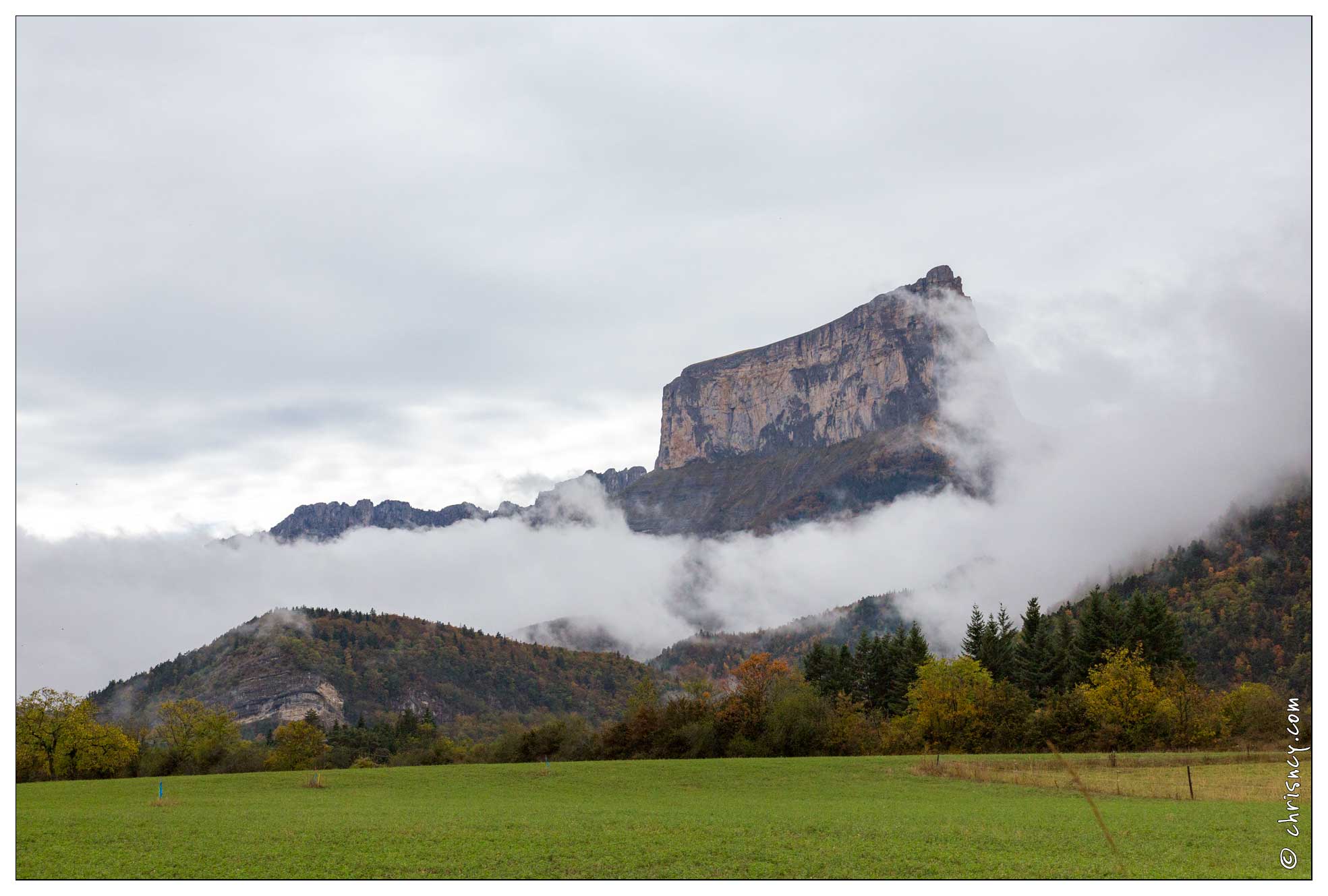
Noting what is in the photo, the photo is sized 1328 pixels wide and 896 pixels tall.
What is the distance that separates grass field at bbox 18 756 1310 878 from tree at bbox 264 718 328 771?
3715cm

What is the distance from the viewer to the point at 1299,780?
3803cm

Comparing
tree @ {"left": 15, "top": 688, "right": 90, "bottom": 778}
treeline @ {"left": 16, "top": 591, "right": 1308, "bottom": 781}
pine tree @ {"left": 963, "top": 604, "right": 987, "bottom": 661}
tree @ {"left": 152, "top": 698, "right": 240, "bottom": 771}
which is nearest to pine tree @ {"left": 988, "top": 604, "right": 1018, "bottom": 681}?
treeline @ {"left": 16, "top": 591, "right": 1308, "bottom": 781}

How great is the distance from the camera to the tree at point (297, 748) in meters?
85.7

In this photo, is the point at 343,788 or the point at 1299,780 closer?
the point at 1299,780

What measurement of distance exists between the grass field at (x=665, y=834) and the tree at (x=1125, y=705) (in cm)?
1863

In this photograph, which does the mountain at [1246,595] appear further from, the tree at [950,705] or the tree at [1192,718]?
the tree at [950,705]

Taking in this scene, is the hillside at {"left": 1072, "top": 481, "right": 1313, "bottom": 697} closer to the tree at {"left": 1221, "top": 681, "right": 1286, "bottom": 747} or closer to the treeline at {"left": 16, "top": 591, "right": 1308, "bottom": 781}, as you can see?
the treeline at {"left": 16, "top": 591, "right": 1308, "bottom": 781}

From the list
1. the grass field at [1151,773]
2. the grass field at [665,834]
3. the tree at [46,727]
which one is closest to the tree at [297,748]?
the tree at [46,727]

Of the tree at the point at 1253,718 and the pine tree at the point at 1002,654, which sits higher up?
the pine tree at the point at 1002,654

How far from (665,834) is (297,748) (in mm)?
71956

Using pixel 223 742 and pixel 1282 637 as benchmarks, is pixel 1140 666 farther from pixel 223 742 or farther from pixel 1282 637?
pixel 223 742
